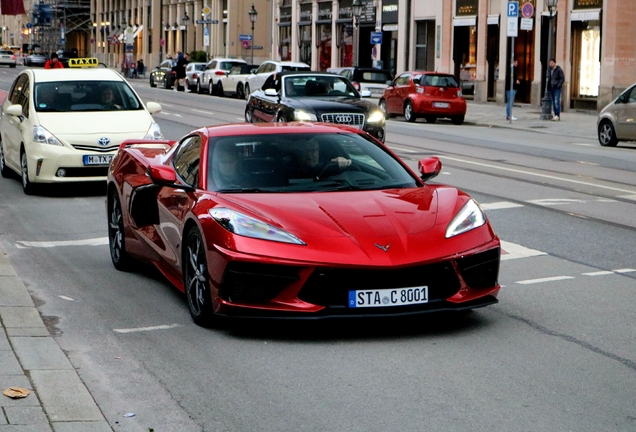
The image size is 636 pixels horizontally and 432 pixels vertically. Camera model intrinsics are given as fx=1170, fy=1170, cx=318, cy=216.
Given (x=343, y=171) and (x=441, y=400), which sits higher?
(x=343, y=171)

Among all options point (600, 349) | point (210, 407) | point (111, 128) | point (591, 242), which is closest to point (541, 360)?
point (600, 349)

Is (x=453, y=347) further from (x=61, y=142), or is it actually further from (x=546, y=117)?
(x=546, y=117)

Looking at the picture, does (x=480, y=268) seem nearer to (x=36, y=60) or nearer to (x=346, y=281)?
(x=346, y=281)

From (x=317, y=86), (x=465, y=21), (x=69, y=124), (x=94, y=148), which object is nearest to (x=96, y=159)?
(x=94, y=148)

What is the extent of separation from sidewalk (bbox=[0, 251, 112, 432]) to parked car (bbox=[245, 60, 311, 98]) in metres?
35.6

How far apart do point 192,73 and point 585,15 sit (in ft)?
74.2

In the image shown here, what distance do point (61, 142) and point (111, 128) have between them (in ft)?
2.16

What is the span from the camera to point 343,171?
7.98 m

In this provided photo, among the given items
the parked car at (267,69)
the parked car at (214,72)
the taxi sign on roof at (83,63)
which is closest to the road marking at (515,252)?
the taxi sign on roof at (83,63)

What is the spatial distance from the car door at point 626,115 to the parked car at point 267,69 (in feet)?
62.1

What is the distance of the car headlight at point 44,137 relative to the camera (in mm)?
14641

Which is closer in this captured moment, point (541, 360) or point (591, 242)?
point (541, 360)

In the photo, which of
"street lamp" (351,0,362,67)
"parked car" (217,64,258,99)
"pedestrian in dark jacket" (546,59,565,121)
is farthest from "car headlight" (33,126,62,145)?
"street lamp" (351,0,362,67)

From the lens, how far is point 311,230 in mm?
6891
